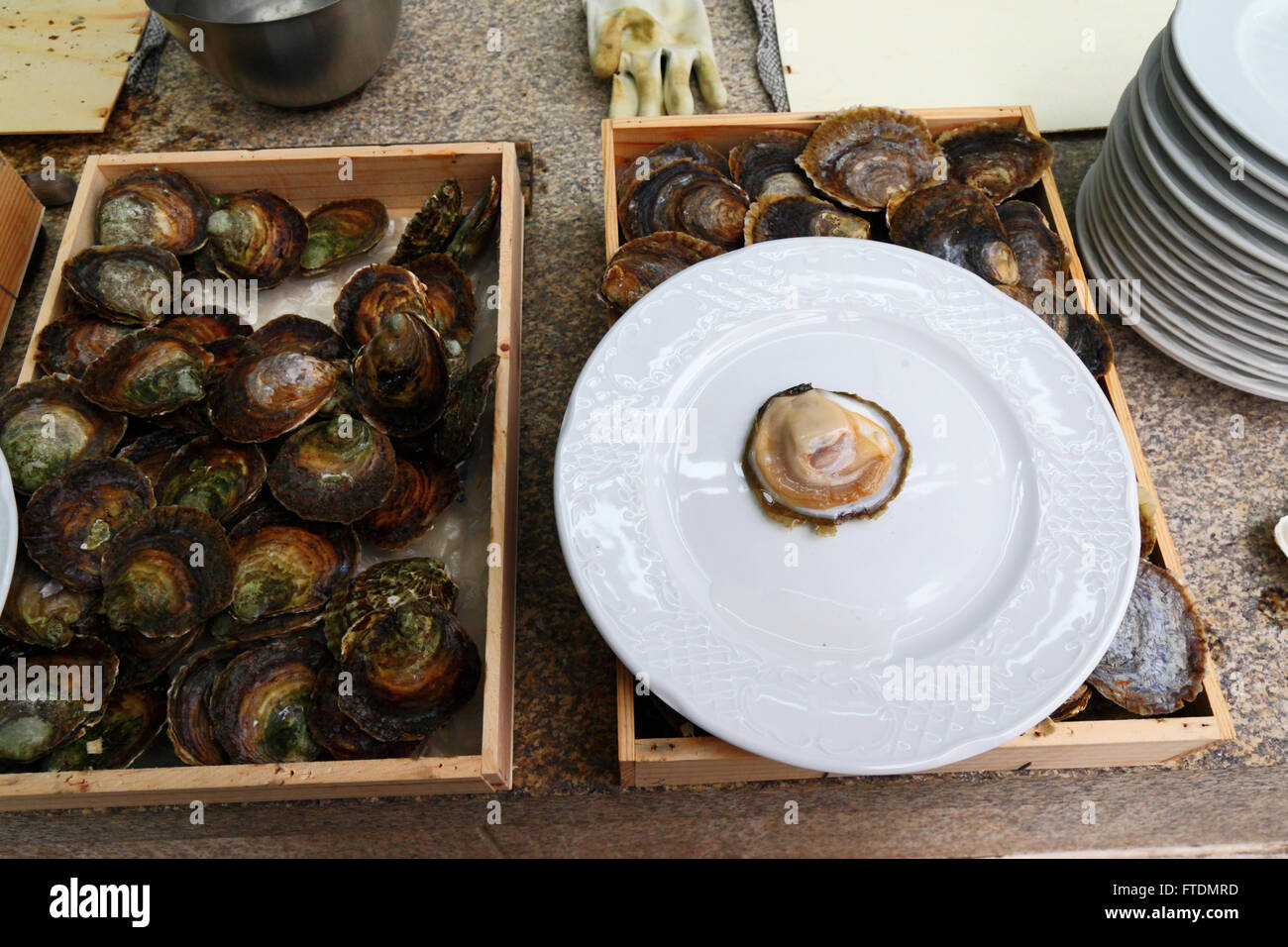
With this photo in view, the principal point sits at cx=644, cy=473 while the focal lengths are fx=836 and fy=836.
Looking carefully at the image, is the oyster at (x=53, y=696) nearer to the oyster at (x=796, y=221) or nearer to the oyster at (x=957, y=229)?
the oyster at (x=796, y=221)

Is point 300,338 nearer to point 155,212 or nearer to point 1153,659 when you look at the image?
point 155,212

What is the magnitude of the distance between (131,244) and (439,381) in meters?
0.54

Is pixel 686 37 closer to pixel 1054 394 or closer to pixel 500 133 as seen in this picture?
pixel 500 133

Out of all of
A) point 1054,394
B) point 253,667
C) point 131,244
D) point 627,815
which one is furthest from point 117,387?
point 1054,394

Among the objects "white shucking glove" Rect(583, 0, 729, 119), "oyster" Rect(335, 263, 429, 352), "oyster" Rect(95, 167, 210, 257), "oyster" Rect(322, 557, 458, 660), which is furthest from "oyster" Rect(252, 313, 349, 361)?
"white shucking glove" Rect(583, 0, 729, 119)

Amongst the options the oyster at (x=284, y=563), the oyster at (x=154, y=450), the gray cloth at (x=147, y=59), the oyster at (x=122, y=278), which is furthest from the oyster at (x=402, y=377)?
the gray cloth at (x=147, y=59)

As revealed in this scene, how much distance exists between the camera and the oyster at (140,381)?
1.06m

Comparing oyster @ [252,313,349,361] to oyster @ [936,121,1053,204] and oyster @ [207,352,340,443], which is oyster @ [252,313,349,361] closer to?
oyster @ [207,352,340,443]

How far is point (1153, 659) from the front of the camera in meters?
0.97

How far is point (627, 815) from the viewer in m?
1.12

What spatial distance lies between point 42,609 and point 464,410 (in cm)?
54

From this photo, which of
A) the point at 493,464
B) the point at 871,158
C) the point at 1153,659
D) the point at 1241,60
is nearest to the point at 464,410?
the point at 493,464

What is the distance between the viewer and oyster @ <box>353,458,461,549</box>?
1066 millimetres

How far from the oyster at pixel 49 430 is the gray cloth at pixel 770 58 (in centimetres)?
125
